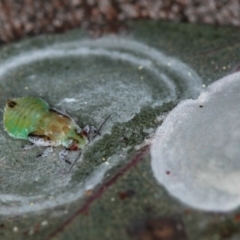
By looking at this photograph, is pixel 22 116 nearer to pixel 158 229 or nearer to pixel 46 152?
pixel 46 152

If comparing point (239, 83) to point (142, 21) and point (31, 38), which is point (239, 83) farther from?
point (31, 38)

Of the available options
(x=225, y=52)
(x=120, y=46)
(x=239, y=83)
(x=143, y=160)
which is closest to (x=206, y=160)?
(x=143, y=160)

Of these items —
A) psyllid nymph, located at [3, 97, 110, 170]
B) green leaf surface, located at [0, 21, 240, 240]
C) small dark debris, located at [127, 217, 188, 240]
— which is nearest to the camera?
small dark debris, located at [127, 217, 188, 240]

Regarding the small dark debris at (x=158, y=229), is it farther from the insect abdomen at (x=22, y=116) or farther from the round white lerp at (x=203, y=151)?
the insect abdomen at (x=22, y=116)

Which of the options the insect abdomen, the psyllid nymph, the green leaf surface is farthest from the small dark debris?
the insect abdomen

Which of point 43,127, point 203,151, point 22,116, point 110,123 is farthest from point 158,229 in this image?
point 22,116

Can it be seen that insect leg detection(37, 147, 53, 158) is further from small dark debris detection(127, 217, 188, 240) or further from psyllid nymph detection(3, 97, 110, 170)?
small dark debris detection(127, 217, 188, 240)
